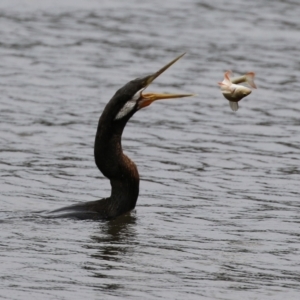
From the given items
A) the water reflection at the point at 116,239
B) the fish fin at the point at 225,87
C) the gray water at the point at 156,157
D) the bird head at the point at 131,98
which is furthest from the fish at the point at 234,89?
the water reflection at the point at 116,239

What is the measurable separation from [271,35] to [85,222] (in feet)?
42.9

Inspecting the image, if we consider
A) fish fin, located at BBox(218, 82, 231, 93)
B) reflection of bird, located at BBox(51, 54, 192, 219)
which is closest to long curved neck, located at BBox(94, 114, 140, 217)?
reflection of bird, located at BBox(51, 54, 192, 219)

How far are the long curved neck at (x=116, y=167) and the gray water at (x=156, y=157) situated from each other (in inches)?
6.8

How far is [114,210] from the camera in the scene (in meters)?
10.4

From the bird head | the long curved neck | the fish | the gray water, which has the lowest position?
the gray water

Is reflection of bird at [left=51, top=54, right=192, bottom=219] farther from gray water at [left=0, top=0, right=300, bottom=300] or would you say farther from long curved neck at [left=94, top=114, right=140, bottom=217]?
gray water at [left=0, top=0, right=300, bottom=300]

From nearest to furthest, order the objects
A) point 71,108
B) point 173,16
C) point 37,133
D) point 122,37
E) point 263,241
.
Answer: point 263,241
point 37,133
point 71,108
point 122,37
point 173,16

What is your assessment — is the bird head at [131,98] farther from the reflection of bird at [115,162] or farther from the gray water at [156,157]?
the gray water at [156,157]

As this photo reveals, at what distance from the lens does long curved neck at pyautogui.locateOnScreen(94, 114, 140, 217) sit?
10203 millimetres

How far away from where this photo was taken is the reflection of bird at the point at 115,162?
10.1 m

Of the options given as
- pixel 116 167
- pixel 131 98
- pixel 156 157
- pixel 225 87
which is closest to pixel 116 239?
pixel 116 167

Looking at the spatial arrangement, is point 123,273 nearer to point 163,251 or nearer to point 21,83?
point 163,251

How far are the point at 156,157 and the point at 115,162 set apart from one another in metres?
2.91

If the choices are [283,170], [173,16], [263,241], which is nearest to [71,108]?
[283,170]
